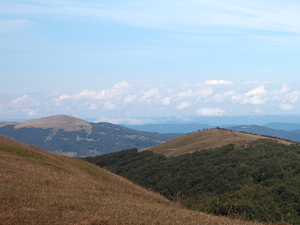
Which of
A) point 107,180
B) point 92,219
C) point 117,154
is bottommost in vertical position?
point 117,154

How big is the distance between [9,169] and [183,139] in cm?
9584

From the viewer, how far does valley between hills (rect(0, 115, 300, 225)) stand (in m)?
13.1

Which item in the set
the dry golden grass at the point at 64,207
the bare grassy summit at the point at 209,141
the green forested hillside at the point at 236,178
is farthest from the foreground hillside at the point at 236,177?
the dry golden grass at the point at 64,207

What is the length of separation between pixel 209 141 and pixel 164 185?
37.5 metres

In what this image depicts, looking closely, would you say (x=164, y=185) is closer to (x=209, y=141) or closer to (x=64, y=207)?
(x=209, y=141)

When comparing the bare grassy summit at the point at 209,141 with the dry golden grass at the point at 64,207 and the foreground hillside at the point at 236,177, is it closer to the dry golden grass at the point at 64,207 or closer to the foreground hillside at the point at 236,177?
the foreground hillside at the point at 236,177

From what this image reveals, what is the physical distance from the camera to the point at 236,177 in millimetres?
55875

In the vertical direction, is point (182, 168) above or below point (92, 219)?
below

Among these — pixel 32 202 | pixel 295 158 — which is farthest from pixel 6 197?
pixel 295 158

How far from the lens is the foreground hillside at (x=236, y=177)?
1353 inches

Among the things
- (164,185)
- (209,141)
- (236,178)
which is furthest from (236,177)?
A: (209,141)

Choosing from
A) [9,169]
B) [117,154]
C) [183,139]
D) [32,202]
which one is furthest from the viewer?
[117,154]

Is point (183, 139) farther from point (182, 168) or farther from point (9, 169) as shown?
point (9, 169)

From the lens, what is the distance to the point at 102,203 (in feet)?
49.4
